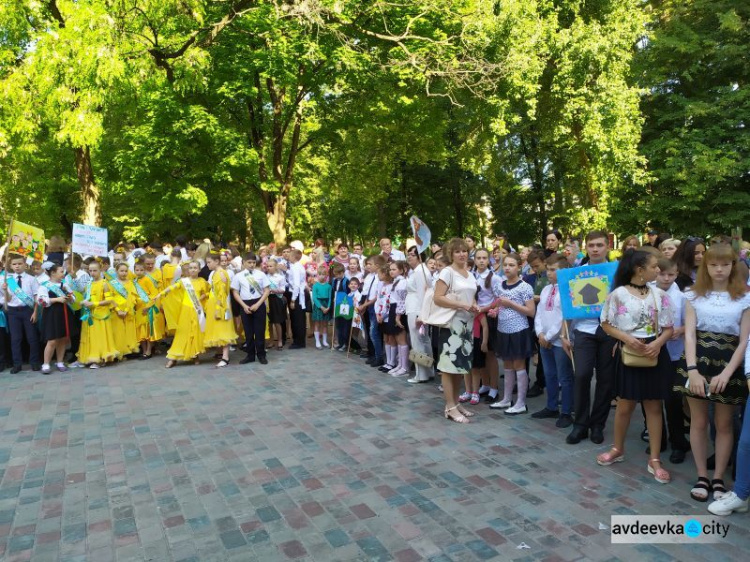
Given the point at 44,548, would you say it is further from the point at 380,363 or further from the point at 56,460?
the point at 380,363

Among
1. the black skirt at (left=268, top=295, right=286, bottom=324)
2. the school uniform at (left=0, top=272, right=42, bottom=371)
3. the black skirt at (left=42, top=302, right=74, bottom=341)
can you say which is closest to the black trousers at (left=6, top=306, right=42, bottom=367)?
the school uniform at (left=0, top=272, right=42, bottom=371)

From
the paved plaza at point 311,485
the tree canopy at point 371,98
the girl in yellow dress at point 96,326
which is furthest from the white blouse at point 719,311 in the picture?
the girl in yellow dress at point 96,326

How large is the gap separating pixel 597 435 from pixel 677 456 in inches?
28.5

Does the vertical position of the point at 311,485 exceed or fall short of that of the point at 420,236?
it falls short

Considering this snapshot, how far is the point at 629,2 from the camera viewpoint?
19.0 meters

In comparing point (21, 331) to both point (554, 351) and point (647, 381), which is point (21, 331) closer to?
point (554, 351)

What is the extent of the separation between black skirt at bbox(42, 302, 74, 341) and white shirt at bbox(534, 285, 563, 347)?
301 inches

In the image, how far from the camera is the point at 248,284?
9578 millimetres

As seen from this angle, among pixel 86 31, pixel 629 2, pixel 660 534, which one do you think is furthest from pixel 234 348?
pixel 629 2

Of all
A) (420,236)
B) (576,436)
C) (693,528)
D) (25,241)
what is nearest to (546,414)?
(576,436)

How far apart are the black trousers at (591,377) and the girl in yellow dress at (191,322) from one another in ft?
20.4

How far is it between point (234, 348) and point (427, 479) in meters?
7.29

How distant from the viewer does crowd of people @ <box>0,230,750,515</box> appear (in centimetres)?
428

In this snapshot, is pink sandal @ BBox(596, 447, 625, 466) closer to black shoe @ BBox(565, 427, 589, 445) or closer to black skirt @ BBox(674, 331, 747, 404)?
black shoe @ BBox(565, 427, 589, 445)
